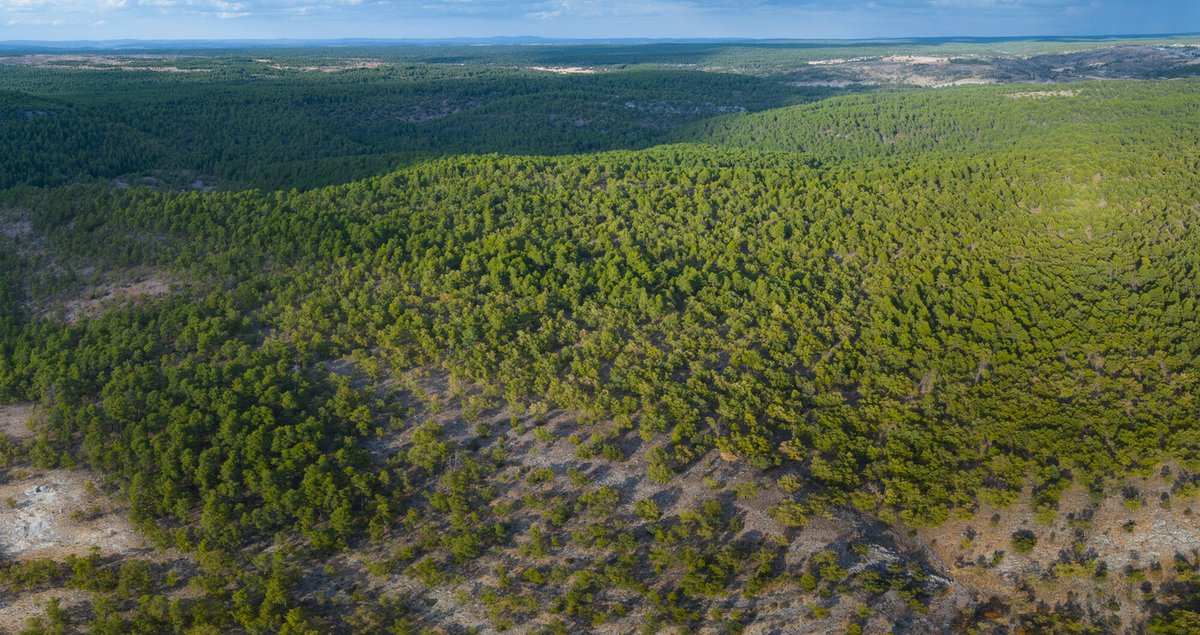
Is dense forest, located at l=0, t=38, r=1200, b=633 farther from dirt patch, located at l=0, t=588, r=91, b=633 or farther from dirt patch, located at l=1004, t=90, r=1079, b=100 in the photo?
dirt patch, located at l=1004, t=90, r=1079, b=100

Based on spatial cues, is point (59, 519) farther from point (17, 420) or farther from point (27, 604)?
point (17, 420)

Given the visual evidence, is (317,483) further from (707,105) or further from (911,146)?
(707,105)

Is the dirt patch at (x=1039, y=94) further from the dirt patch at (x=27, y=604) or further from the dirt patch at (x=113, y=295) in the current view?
the dirt patch at (x=27, y=604)

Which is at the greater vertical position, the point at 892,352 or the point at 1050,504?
the point at 892,352

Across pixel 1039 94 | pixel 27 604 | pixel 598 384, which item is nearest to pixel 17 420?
pixel 27 604

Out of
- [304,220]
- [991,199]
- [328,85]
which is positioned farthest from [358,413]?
[328,85]

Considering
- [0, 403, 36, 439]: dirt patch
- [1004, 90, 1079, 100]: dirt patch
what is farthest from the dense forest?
[1004, 90, 1079, 100]: dirt patch
